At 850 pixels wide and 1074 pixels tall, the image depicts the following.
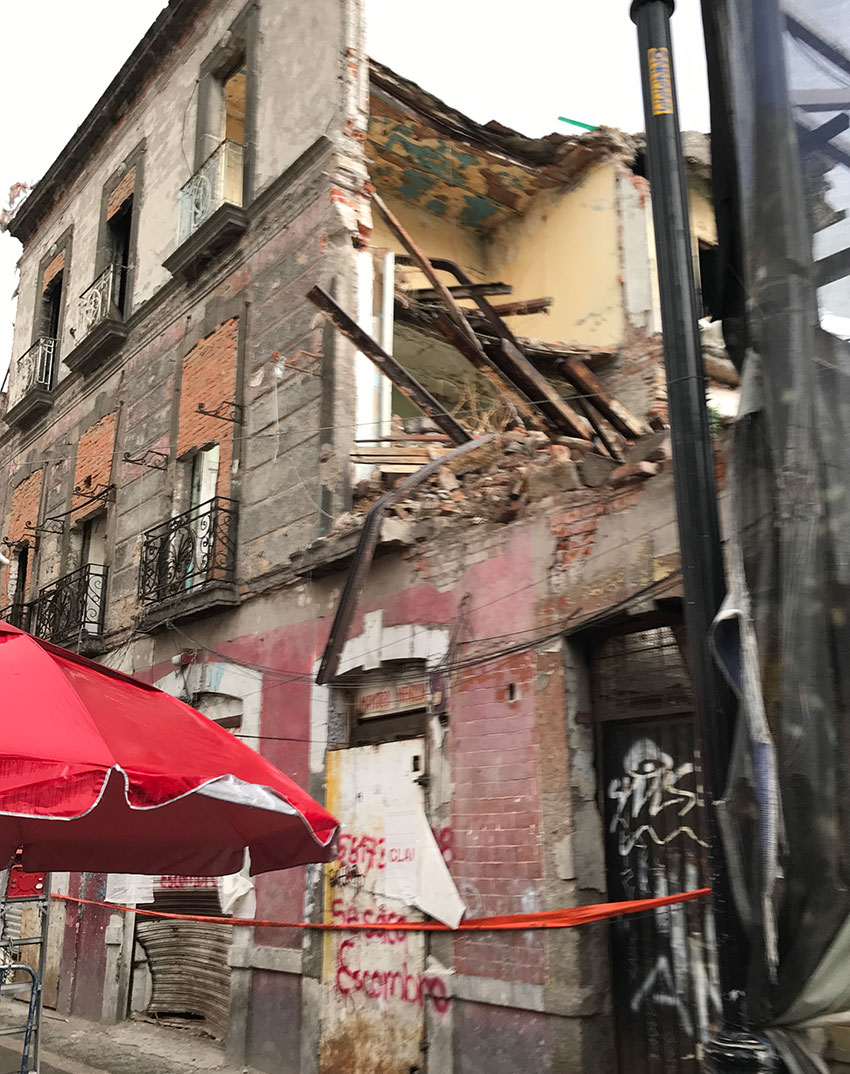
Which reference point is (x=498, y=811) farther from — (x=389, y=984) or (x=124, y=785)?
(x=124, y=785)

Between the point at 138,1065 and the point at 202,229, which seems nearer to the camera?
the point at 138,1065

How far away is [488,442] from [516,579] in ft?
4.40

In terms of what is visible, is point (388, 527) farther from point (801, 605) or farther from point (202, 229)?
point (202, 229)

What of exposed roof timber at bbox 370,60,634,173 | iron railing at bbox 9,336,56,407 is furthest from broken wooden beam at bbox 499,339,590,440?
iron railing at bbox 9,336,56,407

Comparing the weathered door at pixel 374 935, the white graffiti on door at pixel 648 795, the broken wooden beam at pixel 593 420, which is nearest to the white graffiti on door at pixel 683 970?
the white graffiti on door at pixel 648 795

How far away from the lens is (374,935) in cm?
747

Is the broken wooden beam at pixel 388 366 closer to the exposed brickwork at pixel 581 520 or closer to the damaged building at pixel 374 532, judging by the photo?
the damaged building at pixel 374 532

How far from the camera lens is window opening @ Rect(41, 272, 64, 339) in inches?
683

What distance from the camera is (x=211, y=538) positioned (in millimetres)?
10875

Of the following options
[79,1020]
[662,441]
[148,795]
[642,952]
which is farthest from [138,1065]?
[662,441]

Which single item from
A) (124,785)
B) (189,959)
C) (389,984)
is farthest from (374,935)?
(124,785)

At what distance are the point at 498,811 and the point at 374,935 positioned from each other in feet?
5.44

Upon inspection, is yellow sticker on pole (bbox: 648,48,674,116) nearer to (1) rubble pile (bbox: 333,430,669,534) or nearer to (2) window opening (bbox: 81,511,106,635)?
(1) rubble pile (bbox: 333,430,669,534)

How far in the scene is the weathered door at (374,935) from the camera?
705 cm
